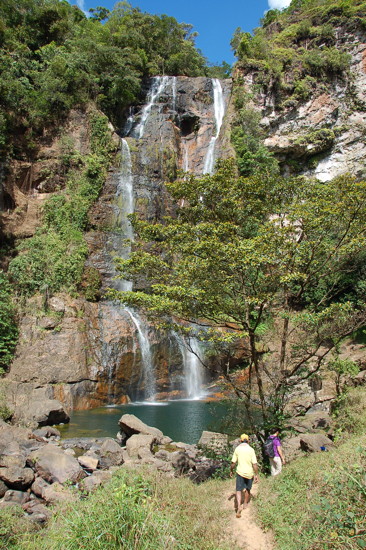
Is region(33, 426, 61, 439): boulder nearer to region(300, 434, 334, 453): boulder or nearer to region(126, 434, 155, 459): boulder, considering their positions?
region(126, 434, 155, 459): boulder

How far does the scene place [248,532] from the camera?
523 centimetres

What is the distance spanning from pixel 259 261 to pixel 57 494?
6.00 meters

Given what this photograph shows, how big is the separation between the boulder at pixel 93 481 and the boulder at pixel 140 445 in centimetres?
198

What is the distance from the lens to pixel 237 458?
20.3 ft

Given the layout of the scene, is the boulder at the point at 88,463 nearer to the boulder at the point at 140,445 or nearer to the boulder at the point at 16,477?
the boulder at the point at 140,445

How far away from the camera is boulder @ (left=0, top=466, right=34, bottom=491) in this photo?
7313 mm

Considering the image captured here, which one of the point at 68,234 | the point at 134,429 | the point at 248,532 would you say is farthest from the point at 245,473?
the point at 68,234

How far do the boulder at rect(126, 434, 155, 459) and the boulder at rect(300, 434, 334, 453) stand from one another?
4.27 metres

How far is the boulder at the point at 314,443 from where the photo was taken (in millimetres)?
8126

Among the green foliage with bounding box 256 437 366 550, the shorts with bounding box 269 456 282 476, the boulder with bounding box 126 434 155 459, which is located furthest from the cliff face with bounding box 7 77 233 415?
the green foliage with bounding box 256 437 366 550

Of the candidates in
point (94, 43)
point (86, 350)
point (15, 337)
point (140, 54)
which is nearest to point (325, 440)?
point (86, 350)

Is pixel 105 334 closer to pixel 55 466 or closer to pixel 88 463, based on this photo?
pixel 88 463

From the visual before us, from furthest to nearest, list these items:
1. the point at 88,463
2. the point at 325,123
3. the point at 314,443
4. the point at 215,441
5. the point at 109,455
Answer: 1. the point at 325,123
2. the point at 215,441
3. the point at 109,455
4. the point at 88,463
5. the point at 314,443

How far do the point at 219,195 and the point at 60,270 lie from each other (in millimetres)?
14980
